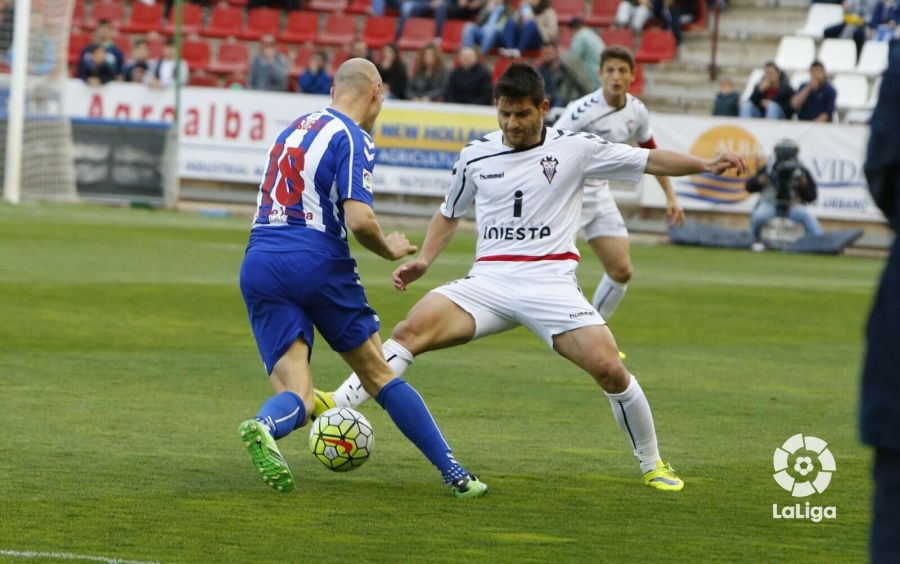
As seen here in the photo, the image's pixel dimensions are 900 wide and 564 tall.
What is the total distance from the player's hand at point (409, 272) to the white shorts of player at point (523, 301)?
9.5 inches

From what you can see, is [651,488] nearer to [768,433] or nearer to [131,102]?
[768,433]

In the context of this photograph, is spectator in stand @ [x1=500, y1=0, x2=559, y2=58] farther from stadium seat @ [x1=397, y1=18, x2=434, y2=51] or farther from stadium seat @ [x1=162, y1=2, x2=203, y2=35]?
stadium seat @ [x1=162, y1=2, x2=203, y2=35]

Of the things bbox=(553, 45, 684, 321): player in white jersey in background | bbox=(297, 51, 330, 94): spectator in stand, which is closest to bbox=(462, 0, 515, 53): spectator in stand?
bbox=(297, 51, 330, 94): spectator in stand

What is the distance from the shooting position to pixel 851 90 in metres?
27.5

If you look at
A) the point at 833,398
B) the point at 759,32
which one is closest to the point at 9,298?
the point at 833,398

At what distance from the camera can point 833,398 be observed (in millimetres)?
10641

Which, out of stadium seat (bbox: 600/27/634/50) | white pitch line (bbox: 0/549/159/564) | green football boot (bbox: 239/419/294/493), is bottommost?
white pitch line (bbox: 0/549/159/564)

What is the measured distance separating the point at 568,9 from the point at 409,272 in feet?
82.0

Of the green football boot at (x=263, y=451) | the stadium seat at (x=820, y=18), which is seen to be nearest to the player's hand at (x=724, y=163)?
the green football boot at (x=263, y=451)

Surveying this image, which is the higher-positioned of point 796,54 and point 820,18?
point 820,18

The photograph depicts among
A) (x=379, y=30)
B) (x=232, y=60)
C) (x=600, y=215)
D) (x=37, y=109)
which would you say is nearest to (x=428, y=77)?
(x=379, y=30)

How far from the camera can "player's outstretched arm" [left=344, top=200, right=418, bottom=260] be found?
6.65 metres

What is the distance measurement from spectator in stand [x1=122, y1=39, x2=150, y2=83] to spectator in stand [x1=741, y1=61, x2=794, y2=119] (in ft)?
36.0

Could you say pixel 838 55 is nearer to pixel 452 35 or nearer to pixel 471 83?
pixel 471 83
